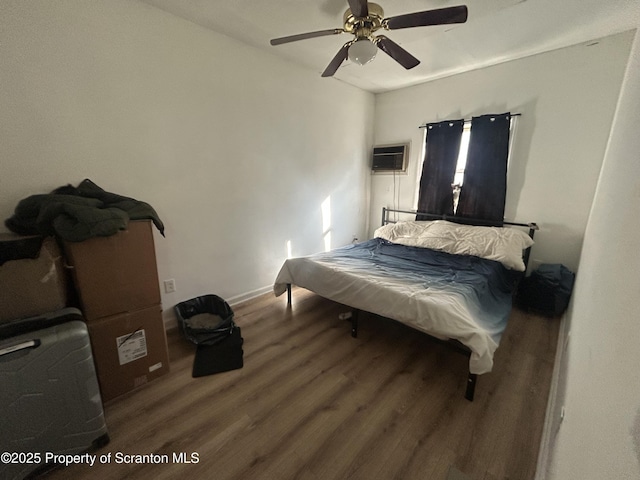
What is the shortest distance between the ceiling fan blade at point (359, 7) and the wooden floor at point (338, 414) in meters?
2.31

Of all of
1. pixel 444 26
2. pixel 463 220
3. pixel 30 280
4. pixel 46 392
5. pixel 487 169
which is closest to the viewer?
pixel 46 392

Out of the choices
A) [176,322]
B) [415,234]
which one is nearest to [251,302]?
[176,322]

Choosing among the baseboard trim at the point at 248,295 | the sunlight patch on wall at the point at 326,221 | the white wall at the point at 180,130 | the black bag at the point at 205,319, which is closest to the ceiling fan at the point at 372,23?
the white wall at the point at 180,130

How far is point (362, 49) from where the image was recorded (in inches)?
68.4

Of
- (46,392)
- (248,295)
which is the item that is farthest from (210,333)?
(46,392)

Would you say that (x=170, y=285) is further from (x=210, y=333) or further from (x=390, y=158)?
(x=390, y=158)

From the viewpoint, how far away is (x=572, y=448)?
748 mm

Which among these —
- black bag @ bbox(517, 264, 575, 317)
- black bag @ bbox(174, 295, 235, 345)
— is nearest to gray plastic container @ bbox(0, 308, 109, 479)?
black bag @ bbox(174, 295, 235, 345)

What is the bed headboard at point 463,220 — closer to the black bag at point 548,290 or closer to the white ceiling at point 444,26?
the black bag at point 548,290

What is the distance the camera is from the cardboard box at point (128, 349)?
148 centimetres

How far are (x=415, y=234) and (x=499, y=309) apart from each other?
1.35 m

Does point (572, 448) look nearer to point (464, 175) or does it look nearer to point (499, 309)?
point (499, 309)

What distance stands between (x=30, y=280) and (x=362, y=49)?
7.67 ft

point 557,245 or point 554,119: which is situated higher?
point 554,119
